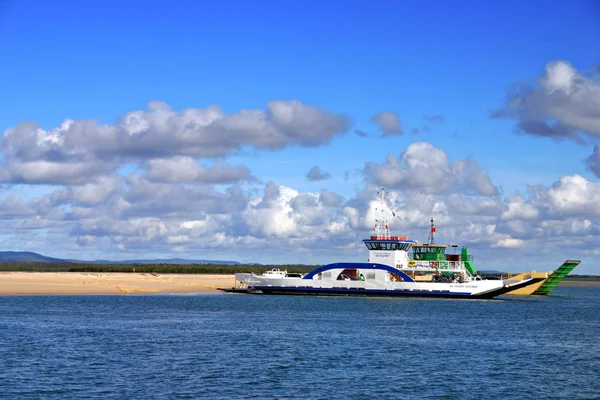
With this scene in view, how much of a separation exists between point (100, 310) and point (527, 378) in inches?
1829

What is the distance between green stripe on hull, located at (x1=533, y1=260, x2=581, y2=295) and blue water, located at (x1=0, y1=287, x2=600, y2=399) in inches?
1096

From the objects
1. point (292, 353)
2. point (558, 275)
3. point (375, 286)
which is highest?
point (558, 275)

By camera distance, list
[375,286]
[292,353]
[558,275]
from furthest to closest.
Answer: [558,275], [375,286], [292,353]

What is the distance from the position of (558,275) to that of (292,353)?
244 feet

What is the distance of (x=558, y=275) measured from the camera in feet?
358

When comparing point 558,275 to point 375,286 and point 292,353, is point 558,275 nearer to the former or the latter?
point 375,286

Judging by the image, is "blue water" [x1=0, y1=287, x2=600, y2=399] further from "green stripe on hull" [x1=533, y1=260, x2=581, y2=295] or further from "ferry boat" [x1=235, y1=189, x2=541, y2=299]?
"green stripe on hull" [x1=533, y1=260, x2=581, y2=295]

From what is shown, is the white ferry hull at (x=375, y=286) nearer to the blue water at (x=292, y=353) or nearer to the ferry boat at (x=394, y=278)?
the ferry boat at (x=394, y=278)

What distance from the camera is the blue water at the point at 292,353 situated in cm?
3403

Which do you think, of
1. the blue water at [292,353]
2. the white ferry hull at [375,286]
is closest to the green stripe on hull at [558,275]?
the white ferry hull at [375,286]

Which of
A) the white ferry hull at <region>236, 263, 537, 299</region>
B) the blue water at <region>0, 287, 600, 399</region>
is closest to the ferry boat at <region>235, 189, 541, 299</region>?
the white ferry hull at <region>236, 263, 537, 299</region>

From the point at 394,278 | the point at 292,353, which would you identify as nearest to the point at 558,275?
the point at 394,278

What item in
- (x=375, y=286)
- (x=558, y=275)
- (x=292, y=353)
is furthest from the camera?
(x=558, y=275)

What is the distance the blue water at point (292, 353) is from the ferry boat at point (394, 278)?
12878 mm
